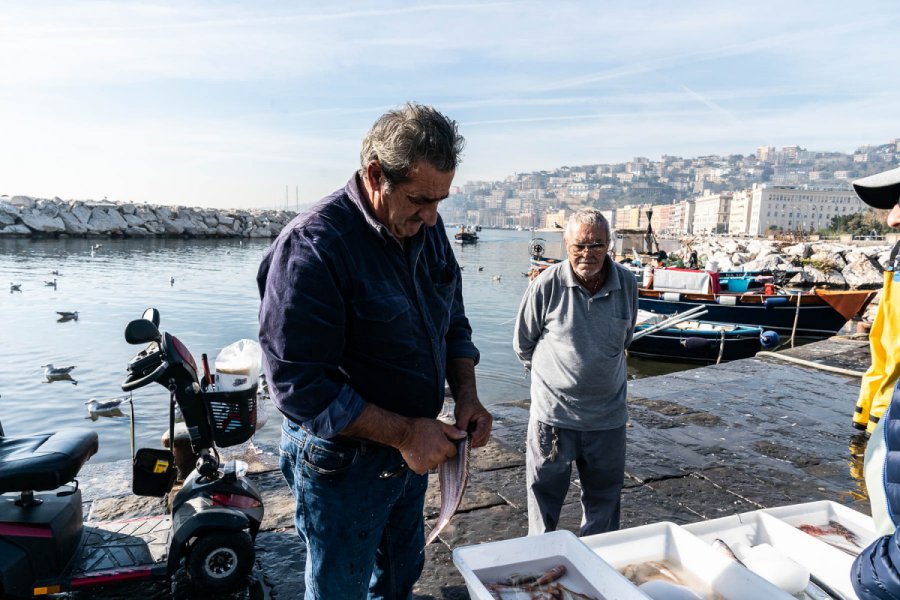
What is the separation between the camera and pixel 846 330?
1642 centimetres

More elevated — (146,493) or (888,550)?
(888,550)

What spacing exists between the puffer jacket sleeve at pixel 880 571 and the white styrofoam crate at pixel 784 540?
21.2 inches

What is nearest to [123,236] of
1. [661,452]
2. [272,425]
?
[272,425]

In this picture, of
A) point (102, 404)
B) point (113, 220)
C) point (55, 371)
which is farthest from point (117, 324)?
point (113, 220)

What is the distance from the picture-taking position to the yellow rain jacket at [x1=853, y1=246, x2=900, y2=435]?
3.50 meters

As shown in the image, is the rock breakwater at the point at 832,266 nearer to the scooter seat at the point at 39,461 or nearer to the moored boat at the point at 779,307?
the moored boat at the point at 779,307

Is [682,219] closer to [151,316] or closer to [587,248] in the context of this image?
[587,248]

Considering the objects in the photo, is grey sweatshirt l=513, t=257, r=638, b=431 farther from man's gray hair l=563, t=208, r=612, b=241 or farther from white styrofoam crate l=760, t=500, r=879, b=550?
white styrofoam crate l=760, t=500, r=879, b=550

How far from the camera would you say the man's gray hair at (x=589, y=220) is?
2.82 m

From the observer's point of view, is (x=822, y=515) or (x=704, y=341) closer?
(x=822, y=515)

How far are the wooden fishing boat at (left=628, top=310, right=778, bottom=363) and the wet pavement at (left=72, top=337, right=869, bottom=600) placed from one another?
646 cm

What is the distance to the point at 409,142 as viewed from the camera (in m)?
1.51

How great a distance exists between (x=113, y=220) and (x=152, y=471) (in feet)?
155

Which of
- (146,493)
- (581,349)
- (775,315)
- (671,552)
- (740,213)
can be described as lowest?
(775,315)
